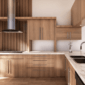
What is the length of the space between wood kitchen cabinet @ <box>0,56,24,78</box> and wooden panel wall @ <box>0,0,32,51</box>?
2.23ft

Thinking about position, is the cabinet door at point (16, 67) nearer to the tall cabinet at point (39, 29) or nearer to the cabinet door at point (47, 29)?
the tall cabinet at point (39, 29)

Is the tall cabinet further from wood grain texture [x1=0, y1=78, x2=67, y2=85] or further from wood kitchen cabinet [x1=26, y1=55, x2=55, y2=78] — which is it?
wood grain texture [x1=0, y1=78, x2=67, y2=85]

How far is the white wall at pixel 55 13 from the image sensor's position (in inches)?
136

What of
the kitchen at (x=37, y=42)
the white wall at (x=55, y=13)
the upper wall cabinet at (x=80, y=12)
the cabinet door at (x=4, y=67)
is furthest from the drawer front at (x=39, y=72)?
the upper wall cabinet at (x=80, y=12)

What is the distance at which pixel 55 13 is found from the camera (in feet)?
11.5

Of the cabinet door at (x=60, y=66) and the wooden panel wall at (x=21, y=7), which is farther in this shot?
the wooden panel wall at (x=21, y=7)

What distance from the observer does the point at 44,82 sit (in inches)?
102

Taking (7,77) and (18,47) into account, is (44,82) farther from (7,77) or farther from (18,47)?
(18,47)

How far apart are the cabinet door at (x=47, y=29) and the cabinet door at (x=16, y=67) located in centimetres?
121

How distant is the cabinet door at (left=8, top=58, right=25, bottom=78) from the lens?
2.89 m

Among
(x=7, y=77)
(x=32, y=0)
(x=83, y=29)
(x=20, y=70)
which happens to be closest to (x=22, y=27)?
(x=32, y=0)

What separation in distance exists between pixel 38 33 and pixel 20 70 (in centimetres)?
145


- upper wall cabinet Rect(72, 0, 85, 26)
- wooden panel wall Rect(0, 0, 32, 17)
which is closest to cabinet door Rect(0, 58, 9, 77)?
wooden panel wall Rect(0, 0, 32, 17)

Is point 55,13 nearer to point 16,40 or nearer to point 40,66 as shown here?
point 16,40
